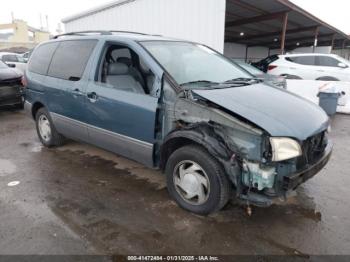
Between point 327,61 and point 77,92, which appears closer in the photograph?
point 77,92

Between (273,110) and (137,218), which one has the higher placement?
(273,110)

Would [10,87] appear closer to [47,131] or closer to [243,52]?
[47,131]

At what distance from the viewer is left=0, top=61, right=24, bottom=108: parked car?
7492 mm

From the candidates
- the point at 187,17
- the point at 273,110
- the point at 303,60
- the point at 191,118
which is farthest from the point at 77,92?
the point at 303,60

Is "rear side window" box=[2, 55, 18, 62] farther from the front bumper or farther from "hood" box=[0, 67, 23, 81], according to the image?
the front bumper

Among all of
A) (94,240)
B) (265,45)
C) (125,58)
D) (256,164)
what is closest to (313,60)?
(125,58)

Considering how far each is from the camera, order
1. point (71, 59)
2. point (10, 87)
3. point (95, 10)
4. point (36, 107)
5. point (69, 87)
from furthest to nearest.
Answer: point (95, 10) < point (10, 87) < point (36, 107) < point (71, 59) < point (69, 87)

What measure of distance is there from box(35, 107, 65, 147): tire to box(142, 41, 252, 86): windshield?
2374mm

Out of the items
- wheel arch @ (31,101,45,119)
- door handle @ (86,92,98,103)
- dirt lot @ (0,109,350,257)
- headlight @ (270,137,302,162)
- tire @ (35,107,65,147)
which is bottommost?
dirt lot @ (0,109,350,257)

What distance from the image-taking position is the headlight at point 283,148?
8.33 ft

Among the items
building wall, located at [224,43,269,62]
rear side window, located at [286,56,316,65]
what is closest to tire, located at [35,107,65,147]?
rear side window, located at [286,56,316,65]

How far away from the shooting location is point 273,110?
2.84 m

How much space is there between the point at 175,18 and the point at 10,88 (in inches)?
207

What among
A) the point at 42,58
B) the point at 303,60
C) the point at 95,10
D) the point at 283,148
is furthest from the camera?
the point at 95,10
